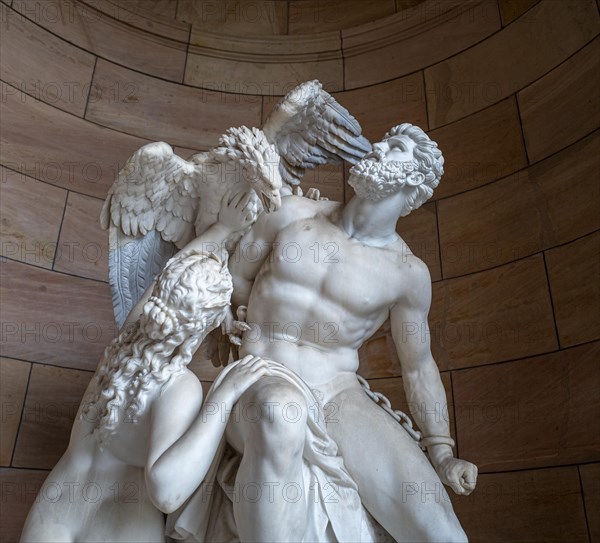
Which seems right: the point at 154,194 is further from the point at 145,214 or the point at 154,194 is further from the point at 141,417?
the point at 141,417

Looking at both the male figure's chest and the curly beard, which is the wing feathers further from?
the curly beard

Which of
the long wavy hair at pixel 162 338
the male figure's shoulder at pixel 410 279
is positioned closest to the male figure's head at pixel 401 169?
the male figure's shoulder at pixel 410 279

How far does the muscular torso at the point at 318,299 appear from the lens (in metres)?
2.64

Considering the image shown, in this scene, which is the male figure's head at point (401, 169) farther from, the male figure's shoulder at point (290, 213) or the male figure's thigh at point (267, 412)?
the male figure's thigh at point (267, 412)

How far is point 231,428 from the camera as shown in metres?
2.19

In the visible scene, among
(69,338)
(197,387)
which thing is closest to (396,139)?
(197,387)

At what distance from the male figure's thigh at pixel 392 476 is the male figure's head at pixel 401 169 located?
0.81m

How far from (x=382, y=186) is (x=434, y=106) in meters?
2.16

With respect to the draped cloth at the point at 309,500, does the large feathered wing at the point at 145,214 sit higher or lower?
higher

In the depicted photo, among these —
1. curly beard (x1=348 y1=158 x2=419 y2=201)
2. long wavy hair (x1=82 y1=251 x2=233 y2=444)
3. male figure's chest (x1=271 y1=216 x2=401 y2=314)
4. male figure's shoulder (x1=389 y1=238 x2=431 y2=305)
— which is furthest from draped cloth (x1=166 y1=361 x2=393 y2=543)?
curly beard (x1=348 y1=158 x2=419 y2=201)

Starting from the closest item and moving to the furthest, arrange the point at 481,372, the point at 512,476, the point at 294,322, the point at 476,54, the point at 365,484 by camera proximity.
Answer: the point at 365,484 → the point at 294,322 → the point at 512,476 → the point at 481,372 → the point at 476,54

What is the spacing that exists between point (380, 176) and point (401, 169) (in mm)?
88

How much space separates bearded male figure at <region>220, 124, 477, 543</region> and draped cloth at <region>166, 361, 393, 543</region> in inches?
2.9

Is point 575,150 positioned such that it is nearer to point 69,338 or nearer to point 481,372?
point 481,372
